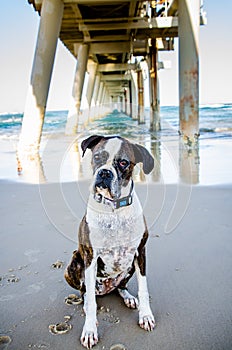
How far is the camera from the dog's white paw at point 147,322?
7.01ft

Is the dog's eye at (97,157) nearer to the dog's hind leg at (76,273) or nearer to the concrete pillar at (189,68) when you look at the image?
the dog's hind leg at (76,273)

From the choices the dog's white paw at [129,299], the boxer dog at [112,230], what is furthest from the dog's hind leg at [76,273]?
the dog's white paw at [129,299]

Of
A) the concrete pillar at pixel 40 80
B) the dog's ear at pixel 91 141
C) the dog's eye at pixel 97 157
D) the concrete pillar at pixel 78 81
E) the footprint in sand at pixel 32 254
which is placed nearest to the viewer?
the dog's eye at pixel 97 157

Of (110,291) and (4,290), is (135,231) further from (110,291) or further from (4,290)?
(4,290)

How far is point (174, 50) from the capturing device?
1775cm

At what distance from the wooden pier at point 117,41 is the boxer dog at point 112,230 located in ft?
11.4

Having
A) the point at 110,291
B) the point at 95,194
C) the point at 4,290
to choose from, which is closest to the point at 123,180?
the point at 95,194

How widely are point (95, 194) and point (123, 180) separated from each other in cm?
19

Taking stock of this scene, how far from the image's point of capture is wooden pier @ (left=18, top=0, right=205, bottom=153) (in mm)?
8758

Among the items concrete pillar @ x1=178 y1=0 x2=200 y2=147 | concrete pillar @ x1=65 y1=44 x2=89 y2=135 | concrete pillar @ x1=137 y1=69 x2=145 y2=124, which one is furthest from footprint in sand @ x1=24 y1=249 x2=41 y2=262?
concrete pillar @ x1=137 y1=69 x2=145 y2=124

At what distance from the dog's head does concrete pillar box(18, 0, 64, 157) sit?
6.75 m

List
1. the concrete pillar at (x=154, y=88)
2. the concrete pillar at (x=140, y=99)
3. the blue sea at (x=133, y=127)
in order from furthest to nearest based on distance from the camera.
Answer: the concrete pillar at (x=140, y=99) → the concrete pillar at (x=154, y=88) → the blue sea at (x=133, y=127)

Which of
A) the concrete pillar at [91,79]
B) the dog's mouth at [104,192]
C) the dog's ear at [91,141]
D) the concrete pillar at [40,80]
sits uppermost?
the concrete pillar at [91,79]

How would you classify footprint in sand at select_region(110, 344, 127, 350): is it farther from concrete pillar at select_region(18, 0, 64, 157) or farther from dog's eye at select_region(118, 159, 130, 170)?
concrete pillar at select_region(18, 0, 64, 157)
